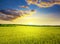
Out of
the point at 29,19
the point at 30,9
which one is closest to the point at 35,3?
the point at 30,9

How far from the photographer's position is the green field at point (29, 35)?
220 centimetres

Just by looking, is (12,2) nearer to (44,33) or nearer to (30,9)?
(30,9)

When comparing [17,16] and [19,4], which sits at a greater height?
[19,4]

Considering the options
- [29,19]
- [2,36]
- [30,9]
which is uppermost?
[30,9]

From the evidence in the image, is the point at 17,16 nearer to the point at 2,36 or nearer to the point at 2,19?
the point at 2,19

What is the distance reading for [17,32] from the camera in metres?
2.23

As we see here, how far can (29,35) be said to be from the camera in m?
2.22

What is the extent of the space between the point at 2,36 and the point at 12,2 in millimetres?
583

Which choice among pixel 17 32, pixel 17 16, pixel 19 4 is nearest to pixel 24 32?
pixel 17 32

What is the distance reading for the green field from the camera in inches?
86.4

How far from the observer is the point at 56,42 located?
2.19m

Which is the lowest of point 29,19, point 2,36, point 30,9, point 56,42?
point 56,42

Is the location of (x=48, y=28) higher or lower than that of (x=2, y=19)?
lower

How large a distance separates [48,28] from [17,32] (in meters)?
0.51
